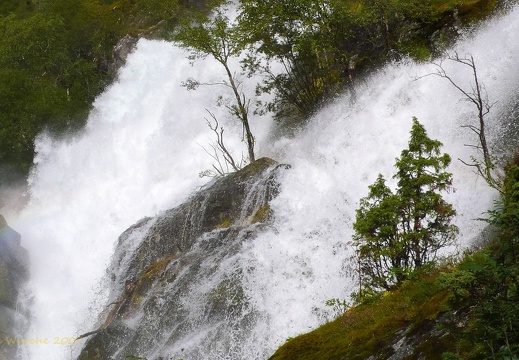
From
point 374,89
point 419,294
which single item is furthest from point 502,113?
point 419,294

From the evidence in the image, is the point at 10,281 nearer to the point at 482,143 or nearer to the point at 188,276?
the point at 188,276

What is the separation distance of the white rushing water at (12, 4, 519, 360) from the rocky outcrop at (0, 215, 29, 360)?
743 millimetres

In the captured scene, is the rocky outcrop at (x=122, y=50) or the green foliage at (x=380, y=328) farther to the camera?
the rocky outcrop at (x=122, y=50)

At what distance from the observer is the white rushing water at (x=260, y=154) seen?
1324 cm

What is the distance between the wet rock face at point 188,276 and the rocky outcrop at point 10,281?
622 cm

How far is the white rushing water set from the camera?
1324cm

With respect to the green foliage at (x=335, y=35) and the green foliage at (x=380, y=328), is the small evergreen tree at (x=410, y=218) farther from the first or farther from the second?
the green foliage at (x=335, y=35)

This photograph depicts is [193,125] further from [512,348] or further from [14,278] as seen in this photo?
[512,348]

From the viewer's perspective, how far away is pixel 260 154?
2575 cm

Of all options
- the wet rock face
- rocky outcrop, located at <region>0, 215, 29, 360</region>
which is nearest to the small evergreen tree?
the wet rock face

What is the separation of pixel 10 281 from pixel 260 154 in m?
13.1

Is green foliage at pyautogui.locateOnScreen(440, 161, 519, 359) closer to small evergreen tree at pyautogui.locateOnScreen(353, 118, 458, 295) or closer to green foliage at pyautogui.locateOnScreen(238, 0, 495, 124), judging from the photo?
small evergreen tree at pyautogui.locateOnScreen(353, 118, 458, 295)

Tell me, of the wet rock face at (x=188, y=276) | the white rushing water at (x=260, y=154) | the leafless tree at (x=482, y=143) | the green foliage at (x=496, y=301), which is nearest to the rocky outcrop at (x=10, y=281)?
the white rushing water at (x=260, y=154)

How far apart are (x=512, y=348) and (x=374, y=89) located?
1814 centimetres
